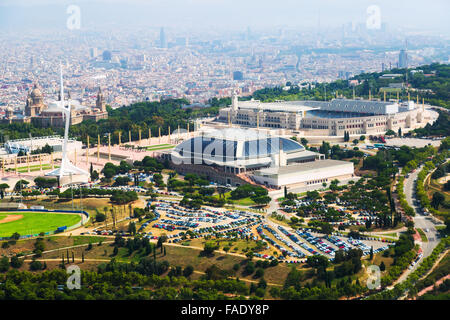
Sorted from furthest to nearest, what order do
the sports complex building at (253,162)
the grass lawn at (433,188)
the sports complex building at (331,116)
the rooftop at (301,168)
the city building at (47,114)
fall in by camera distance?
the city building at (47,114) < the sports complex building at (331,116) < the sports complex building at (253,162) < the rooftop at (301,168) < the grass lawn at (433,188)

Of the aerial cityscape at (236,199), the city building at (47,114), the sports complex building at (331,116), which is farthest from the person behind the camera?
the city building at (47,114)

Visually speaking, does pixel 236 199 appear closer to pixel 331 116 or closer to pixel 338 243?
pixel 338 243

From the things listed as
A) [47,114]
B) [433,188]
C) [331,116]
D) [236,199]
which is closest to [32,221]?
[236,199]

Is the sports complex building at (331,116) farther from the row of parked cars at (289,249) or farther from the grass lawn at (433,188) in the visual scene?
the row of parked cars at (289,249)

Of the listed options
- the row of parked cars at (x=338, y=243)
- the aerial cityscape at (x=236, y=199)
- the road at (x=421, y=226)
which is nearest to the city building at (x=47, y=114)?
the aerial cityscape at (x=236, y=199)

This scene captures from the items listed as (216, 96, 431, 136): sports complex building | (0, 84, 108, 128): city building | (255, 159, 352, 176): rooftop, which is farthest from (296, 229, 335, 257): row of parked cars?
(0, 84, 108, 128): city building

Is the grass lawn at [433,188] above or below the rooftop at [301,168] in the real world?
below
